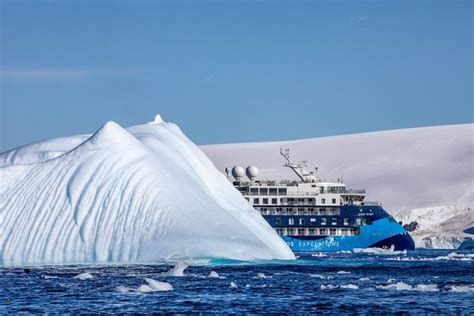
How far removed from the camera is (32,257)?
158 ft

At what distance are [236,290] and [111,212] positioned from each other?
1286 cm

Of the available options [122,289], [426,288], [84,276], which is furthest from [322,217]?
[122,289]

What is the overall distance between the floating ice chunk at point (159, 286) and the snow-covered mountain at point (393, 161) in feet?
298

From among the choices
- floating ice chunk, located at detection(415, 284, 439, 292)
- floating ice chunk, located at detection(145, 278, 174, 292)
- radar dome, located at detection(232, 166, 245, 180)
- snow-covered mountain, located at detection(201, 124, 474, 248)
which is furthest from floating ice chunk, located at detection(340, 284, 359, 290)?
snow-covered mountain, located at detection(201, 124, 474, 248)

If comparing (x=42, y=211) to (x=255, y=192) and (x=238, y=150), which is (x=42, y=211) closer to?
(x=255, y=192)

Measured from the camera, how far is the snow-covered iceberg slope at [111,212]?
4784 cm

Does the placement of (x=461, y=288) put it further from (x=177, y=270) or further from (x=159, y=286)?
(x=177, y=270)

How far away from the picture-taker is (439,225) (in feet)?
358

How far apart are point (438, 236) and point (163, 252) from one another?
2488 inches

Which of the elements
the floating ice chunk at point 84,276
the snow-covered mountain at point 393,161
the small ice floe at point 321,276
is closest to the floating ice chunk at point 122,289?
the floating ice chunk at point 84,276

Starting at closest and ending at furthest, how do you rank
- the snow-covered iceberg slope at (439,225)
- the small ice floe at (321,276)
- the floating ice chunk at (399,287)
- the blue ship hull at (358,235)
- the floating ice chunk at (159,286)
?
1. the floating ice chunk at (159,286)
2. the floating ice chunk at (399,287)
3. the small ice floe at (321,276)
4. the blue ship hull at (358,235)
5. the snow-covered iceberg slope at (439,225)

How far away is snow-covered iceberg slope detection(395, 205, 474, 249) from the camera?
341 ft

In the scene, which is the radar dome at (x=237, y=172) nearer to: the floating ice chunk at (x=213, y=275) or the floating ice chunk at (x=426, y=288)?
the floating ice chunk at (x=213, y=275)

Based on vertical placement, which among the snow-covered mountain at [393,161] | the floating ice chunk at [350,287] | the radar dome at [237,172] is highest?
the snow-covered mountain at [393,161]
